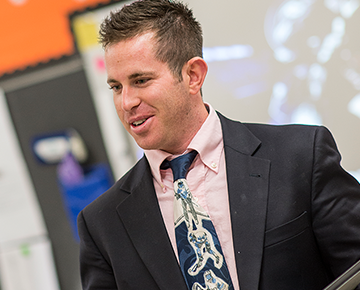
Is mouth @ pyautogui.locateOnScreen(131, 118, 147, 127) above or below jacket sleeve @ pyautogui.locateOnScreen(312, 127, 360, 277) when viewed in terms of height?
above

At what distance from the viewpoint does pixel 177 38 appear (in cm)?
107

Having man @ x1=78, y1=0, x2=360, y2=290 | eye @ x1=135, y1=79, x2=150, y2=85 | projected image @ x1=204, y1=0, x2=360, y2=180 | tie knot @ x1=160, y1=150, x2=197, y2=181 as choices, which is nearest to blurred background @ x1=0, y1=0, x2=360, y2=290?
projected image @ x1=204, y1=0, x2=360, y2=180

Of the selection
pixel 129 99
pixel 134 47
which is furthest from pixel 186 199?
pixel 134 47

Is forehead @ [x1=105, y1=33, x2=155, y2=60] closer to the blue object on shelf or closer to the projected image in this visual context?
the projected image

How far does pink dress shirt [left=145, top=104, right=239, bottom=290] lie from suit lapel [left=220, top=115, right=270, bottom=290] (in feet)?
0.11

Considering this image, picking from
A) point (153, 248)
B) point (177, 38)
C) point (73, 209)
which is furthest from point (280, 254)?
point (73, 209)

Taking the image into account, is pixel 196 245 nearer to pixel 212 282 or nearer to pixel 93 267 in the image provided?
pixel 212 282

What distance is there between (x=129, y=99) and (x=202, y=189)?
1.04ft

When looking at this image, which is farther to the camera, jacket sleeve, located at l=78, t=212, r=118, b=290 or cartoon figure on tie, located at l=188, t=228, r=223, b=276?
jacket sleeve, located at l=78, t=212, r=118, b=290

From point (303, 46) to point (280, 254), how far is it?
52.6 inches

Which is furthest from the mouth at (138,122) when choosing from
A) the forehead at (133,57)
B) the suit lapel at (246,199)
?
the suit lapel at (246,199)

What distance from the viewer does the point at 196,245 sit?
1.01 meters

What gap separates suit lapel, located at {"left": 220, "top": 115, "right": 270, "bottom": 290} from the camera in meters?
0.96

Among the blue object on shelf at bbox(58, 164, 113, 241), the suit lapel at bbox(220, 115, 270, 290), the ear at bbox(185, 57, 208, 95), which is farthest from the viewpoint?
the blue object on shelf at bbox(58, 164, 113, 241)
